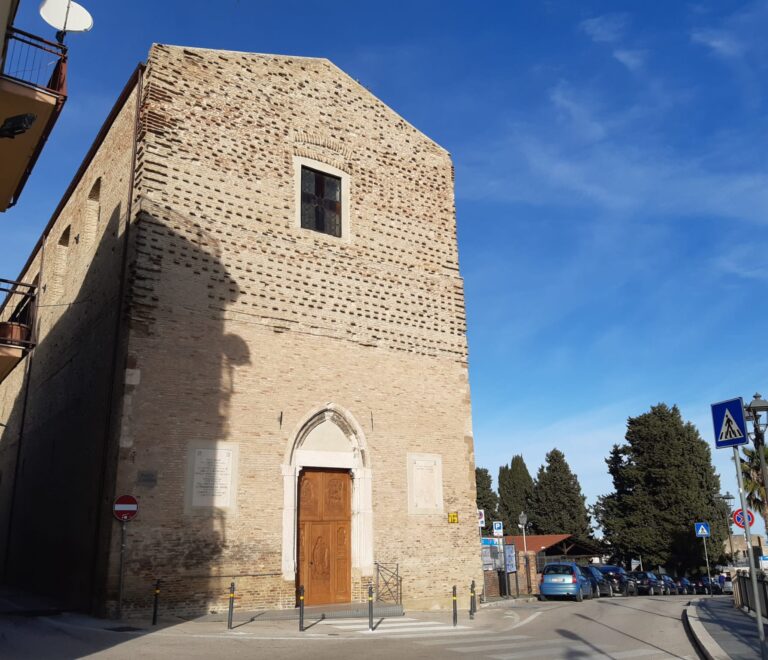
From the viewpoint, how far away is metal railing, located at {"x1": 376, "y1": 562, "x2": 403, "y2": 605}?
16.6 metres

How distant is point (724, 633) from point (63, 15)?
1568 cm

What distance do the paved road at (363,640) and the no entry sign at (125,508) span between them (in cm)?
190

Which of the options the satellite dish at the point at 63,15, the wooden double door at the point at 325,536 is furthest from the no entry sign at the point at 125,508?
the satellite dish at the point at 63,15

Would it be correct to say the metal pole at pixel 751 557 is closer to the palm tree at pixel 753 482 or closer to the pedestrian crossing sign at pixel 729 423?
the pedestrian crossing sign at pixel 729 423

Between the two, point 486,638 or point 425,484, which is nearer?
point 486,638

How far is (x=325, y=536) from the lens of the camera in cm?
1650

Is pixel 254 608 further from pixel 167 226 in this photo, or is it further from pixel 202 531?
pixel 167 226

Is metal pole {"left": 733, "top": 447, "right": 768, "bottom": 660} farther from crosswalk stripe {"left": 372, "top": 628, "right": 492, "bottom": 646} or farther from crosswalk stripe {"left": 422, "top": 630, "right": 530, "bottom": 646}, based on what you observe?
crosswalk stripe {"left": 372, "top": 628, "right": 492, "bottom": 646}

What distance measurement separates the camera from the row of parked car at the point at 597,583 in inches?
920

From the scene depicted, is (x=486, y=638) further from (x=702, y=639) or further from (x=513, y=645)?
(x=702, y=639)

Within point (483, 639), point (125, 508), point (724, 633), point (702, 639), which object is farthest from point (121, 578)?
point (724, 633)

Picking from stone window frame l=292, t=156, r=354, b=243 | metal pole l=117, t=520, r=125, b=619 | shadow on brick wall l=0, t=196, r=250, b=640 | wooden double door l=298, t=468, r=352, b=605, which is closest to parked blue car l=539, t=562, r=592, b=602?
wooden double door l=298, t=468, r=352, b=605

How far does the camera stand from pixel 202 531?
14.3m

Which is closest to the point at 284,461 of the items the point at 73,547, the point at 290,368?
the point at 290,368
